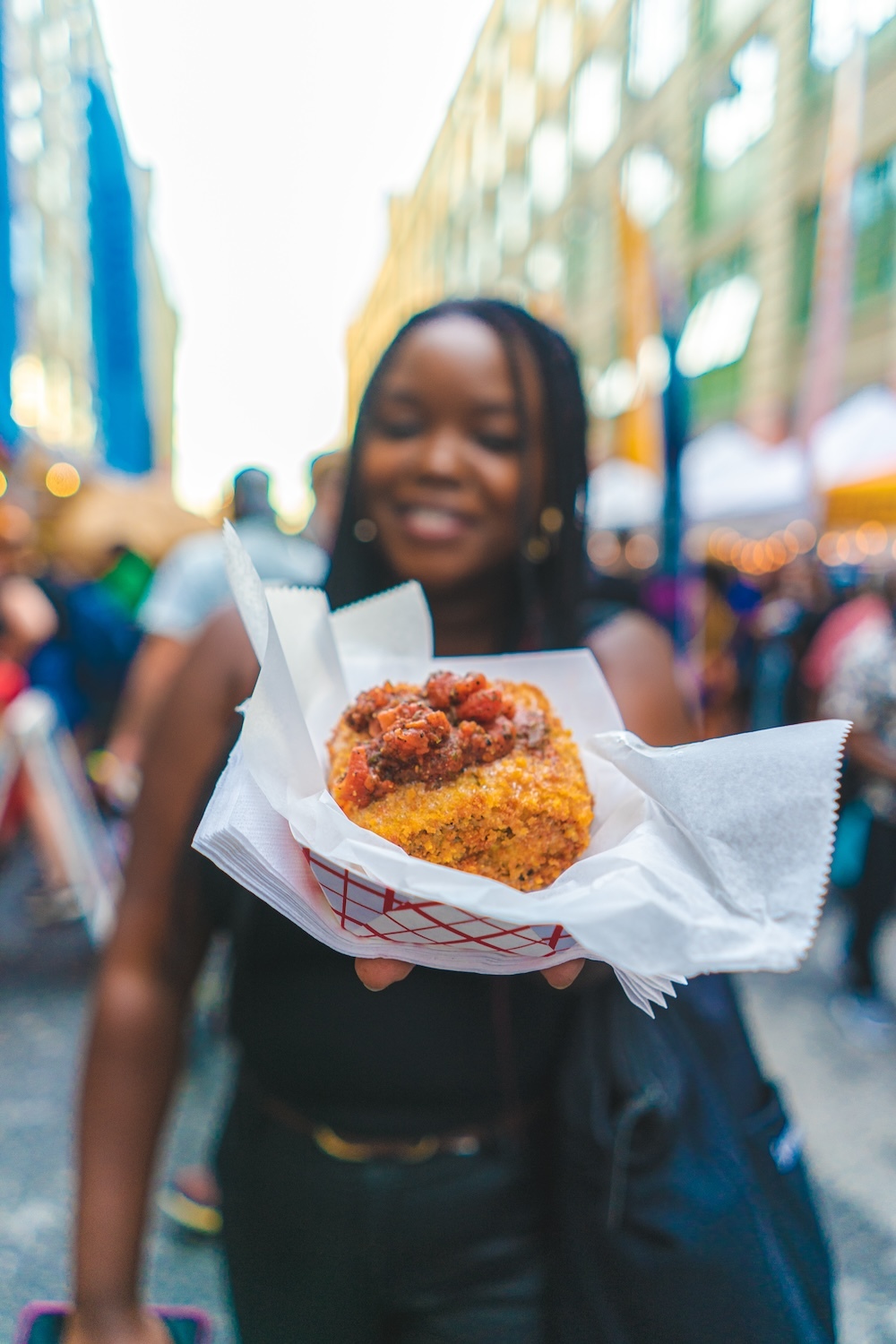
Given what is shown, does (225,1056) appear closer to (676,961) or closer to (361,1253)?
(361,1253)

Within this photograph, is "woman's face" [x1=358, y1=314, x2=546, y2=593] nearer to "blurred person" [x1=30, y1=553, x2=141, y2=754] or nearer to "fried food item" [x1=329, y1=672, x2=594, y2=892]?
"fried food item" [x1=329, y1=672, x2=594, y2=892]

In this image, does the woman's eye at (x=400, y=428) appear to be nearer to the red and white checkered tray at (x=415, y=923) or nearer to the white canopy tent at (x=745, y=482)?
the red and white checkered tray at (x=415, y=923)

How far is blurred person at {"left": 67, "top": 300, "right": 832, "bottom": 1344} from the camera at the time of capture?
1136 millimetres

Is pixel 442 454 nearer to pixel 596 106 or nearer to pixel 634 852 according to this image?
pixel 634 852

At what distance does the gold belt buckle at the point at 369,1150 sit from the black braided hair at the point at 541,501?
31.1 inches

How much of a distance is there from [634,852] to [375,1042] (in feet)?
1.89

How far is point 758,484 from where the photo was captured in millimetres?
8820

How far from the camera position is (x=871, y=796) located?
426 cm

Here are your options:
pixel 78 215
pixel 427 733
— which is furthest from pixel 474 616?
pixel 78 215

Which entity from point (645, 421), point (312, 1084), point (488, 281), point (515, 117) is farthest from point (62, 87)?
point (488, 281)

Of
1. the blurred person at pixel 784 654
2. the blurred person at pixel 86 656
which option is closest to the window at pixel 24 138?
the blurred person at pixel 86 656

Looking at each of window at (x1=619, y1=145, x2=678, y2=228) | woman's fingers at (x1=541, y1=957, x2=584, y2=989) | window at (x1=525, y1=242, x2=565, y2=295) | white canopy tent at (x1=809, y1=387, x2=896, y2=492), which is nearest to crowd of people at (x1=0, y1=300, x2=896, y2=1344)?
woman's fingers at (x1=541, y1=957, x2=584, y2=989)

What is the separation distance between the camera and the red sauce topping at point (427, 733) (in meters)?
0.90

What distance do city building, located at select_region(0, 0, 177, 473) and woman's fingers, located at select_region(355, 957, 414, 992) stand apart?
364 centimetres
